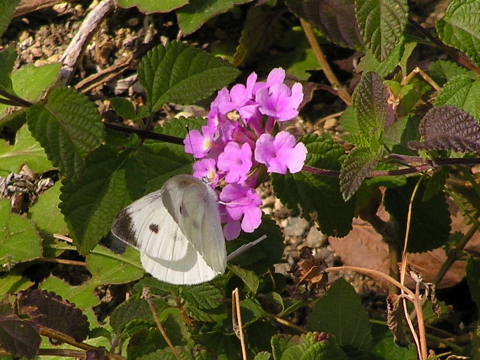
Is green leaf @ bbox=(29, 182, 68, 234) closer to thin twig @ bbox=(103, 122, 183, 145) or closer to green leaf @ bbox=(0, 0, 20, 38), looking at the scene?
thin twig @ bbox=(103, 122, 183, 145)

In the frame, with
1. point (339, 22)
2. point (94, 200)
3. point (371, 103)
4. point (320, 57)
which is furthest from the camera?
point (320, 57)

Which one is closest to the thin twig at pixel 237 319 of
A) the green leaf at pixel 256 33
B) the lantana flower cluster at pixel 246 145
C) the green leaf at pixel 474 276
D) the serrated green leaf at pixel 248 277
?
the serrated green leaf at pixel 248 277

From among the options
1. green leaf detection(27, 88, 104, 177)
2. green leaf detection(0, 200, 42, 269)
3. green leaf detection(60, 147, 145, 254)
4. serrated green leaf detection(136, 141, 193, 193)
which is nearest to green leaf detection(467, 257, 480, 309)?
serrated green leaf detection(136, 141, 193, 193)

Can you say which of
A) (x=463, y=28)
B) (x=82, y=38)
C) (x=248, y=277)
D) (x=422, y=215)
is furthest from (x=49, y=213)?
(x=463, y=28)

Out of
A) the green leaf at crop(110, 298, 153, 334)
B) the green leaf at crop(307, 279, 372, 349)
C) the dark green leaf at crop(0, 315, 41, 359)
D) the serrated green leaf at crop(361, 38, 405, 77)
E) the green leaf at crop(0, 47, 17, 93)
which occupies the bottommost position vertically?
the green leaf at crop(307, 279, 372, 349)

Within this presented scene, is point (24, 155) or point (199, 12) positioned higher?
point (199, 12)

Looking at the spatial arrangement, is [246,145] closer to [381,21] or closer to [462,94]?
[381,21]

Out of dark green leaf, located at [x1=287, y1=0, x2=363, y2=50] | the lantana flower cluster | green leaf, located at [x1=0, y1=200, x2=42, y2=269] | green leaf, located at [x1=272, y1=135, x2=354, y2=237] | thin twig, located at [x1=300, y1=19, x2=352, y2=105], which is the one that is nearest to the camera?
the lantana flower cluster
